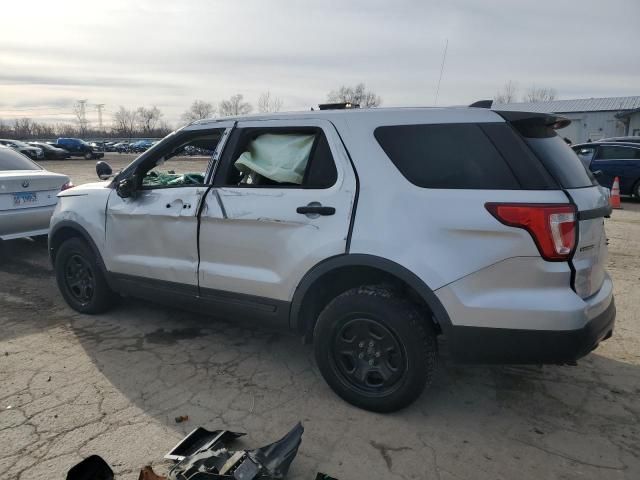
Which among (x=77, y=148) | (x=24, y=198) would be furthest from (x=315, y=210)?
(x=77, y=148)

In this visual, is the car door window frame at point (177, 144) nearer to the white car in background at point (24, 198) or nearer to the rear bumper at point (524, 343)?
the rear bumper at point (524, 343)

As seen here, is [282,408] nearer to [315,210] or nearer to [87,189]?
[315,210]

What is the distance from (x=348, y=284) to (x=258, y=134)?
1295mm

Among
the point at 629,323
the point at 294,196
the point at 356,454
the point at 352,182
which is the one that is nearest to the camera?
the point at 356,454

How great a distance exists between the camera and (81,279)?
191 inches

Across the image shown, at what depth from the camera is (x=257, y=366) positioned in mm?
3799

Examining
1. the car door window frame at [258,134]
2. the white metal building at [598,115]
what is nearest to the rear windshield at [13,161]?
the car door window frame at [258,134]

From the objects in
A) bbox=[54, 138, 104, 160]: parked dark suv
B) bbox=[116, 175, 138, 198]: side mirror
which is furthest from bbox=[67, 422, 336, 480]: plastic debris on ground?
bbox=[54, 138, 104, 160]: parked dark suv

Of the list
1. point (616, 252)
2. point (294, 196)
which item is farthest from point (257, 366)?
point (616, 252)

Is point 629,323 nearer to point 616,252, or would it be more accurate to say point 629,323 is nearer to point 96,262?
point 616,252

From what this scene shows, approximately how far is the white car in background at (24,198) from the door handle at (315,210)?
5.01m

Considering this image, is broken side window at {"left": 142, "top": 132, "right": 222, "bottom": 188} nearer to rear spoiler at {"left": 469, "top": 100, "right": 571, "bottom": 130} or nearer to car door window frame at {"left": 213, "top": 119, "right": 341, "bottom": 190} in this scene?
car door window frame at {"left": 213, "top": 119, "right": 341, "bottom": 190}

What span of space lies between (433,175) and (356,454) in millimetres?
1610

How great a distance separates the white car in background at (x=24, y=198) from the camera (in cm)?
646
